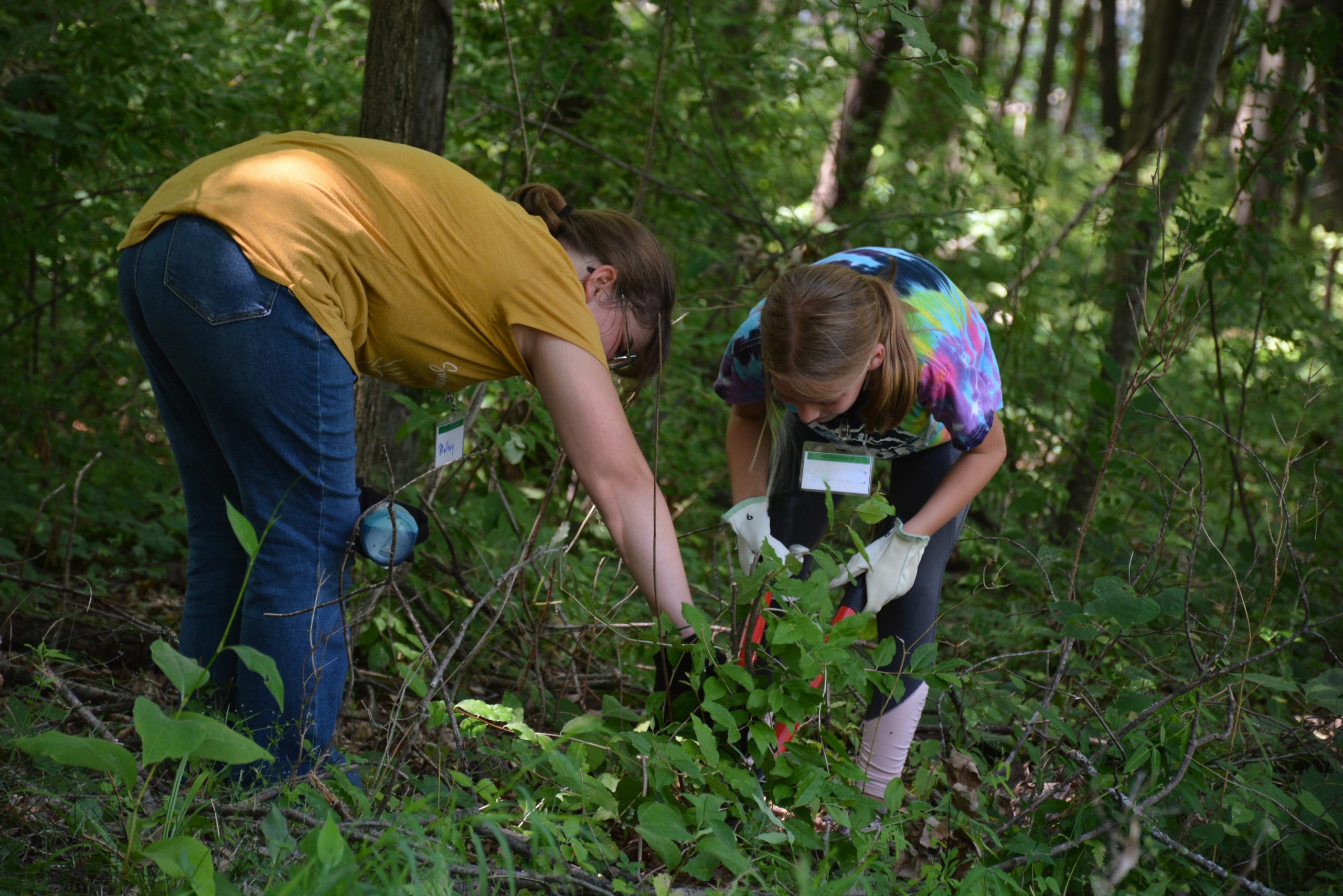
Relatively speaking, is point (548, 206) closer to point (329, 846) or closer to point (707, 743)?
point (707, 743)

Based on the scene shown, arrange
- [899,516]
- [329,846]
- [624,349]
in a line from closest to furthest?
[329,846] → [624,349] → [899,516]

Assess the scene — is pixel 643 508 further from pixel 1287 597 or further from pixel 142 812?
pixel 1287 597

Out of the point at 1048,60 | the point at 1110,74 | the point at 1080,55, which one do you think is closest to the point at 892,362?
the point at 1110,74

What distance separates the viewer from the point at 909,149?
7.60 m

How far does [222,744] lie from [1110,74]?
10.3 meters

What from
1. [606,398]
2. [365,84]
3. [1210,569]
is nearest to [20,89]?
[365,84]

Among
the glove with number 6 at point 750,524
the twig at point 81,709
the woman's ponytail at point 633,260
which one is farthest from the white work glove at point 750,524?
the twig at point 81,709

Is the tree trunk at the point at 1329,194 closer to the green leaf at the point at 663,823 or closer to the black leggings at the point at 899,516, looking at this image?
the black leggings at the point at 899,516

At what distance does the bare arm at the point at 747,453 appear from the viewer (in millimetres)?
2408

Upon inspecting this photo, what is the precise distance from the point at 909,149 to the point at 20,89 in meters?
6.18

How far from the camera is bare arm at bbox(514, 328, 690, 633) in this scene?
5.17 ft

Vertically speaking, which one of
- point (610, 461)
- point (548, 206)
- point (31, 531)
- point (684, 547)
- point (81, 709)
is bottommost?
point (684, 547)

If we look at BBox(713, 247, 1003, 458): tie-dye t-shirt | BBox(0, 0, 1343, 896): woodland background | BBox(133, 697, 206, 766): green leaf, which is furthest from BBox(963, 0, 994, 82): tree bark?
BBox(133, 697, 206, 766): green leaf

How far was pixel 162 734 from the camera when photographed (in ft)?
3.52
